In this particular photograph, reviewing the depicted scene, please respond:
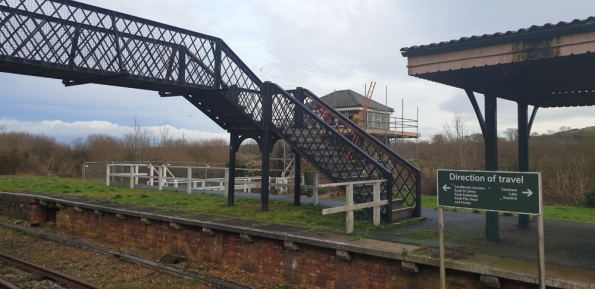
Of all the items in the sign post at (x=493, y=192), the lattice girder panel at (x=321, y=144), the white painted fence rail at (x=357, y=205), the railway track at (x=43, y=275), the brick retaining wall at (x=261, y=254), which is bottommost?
the railway track at (x=43, y=275)

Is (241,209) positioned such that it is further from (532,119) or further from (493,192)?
(493,192)

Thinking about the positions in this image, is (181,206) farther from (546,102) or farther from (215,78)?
(546,102)

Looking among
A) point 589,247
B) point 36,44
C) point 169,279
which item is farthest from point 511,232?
point 36,44

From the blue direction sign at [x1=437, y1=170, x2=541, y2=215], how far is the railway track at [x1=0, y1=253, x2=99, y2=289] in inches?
254

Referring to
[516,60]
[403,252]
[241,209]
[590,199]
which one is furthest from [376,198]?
[590,199]

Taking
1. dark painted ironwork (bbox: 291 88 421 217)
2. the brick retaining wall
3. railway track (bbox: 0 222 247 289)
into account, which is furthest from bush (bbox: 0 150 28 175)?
dark painted ironwork (bbox: 291 88 421 217)

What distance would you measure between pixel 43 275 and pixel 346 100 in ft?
88.2

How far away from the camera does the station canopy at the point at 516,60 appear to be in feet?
21.9

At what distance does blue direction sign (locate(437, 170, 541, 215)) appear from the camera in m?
5.49

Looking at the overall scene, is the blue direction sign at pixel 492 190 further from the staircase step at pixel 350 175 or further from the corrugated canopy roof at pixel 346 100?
the corrugated canopy roof at pixel 346 100

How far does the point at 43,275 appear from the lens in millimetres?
9680

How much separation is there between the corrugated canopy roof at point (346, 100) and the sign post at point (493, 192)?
86.4 feet

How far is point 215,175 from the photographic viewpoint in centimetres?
3397

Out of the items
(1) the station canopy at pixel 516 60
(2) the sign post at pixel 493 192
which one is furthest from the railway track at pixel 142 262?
(1) the station canopy at pixel 516 60
